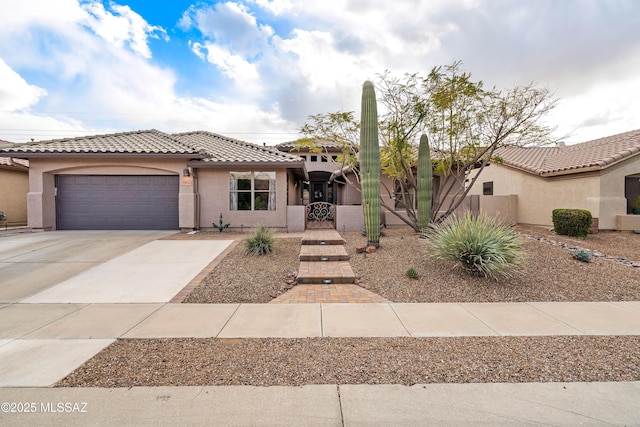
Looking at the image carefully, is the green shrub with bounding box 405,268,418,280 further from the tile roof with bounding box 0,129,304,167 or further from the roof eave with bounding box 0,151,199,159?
the roof eave with bounding box 0,151,199,159

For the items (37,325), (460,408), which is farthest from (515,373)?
(37,325)

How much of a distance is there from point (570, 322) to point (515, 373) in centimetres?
225

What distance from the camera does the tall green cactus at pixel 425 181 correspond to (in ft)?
32.9

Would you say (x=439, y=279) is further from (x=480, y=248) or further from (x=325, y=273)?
(x=325, y=273)

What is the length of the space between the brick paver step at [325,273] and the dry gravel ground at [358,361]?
2499 mm

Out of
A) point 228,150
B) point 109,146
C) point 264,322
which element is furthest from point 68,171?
point 264,322

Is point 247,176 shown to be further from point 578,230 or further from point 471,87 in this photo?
point 578,230

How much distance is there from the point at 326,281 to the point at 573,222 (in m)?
10.4

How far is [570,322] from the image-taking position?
4.36m

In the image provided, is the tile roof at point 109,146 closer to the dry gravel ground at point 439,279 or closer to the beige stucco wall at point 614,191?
the dry gravel ground at point 439,279

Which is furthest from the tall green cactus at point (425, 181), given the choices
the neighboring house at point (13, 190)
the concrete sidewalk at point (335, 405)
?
the neighboring house at point (13, 190)

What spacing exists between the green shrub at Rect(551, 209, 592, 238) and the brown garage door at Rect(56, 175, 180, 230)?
16068 mm

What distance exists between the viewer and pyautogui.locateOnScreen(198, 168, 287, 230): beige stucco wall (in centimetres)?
1255

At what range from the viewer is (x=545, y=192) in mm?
13836
